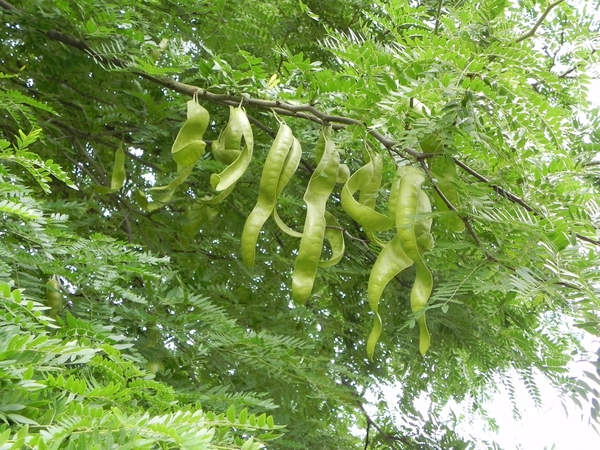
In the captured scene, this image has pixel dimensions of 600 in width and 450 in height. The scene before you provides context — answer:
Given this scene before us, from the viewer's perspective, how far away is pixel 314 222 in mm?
A: 889

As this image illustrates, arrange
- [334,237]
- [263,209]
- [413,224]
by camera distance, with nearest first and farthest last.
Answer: [413,224]
[263,209]
[334,237]

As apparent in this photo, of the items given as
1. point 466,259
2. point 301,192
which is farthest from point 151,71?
point 301,192

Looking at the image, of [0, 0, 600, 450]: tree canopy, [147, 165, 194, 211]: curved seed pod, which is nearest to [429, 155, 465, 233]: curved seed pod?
[0, 0, 600, 450]: tree canopy

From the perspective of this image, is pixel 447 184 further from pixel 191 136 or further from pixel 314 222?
pixel 191 136

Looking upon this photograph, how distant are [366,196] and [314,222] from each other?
0.32 ft

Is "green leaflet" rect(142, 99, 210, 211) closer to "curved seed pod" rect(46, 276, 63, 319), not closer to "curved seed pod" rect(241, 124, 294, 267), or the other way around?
"curved seed pod" rect(241, 124, 294, 267)

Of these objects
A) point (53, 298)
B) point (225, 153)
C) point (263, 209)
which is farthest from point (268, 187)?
point (53, 298)

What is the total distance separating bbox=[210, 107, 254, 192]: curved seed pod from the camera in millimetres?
936

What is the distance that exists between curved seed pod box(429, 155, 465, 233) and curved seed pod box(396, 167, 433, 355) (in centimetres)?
2

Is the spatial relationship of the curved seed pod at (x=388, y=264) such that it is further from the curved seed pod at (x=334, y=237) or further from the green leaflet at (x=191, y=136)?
the green leaflet at (x=191, y=136)

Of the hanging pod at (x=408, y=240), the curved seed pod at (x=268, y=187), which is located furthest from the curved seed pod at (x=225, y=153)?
the hanging pod at (x=408, y=240)

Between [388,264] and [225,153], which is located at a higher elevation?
[225,153]

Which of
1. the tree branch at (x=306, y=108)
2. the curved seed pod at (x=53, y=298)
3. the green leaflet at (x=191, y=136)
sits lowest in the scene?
the curved seed pod at (x=53, y=298)

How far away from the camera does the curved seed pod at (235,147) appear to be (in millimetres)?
936
